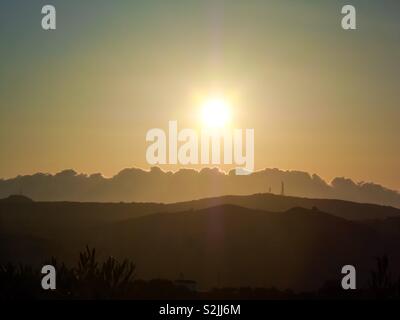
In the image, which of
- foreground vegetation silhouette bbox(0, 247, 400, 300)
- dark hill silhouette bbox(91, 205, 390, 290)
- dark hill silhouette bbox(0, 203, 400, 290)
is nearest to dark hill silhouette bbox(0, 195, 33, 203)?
dark hill silhouette bbox(0, 203, 400, 290)

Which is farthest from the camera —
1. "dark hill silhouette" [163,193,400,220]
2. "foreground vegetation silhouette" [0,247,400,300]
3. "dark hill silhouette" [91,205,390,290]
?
"dark hill silhouette" [163,193,400,220]

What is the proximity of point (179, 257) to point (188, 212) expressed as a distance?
1.21m

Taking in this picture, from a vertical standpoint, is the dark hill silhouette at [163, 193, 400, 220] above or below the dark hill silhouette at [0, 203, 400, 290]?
above

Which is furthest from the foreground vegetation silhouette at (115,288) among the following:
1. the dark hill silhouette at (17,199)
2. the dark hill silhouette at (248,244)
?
the dark hill silhouette at (17,199)

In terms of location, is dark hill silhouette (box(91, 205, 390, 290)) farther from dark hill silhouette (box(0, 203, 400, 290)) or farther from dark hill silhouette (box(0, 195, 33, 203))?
dark hill silhouette (box(0, 195, 33, 203))

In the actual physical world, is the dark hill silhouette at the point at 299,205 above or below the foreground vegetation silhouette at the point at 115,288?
above

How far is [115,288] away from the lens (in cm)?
1173

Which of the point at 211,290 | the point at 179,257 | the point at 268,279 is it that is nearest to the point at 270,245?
the point at 268,279

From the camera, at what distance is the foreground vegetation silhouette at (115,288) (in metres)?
11.2

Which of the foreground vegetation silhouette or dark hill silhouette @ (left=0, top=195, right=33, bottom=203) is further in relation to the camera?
dark hill silhouette @ (left=0, top=195, right=33, bottom=203)

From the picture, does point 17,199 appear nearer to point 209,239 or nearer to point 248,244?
point 209,239

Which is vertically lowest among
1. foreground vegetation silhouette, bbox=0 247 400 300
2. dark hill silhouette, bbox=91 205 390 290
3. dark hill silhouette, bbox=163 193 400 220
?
foreground vegetation silhouette, bbox=0 247 400 300

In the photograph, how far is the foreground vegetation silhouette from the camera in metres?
11.2

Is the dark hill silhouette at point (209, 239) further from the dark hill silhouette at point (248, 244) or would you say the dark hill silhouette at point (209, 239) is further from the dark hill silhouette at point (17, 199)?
the dark hill silhouette at point (17, 199)
